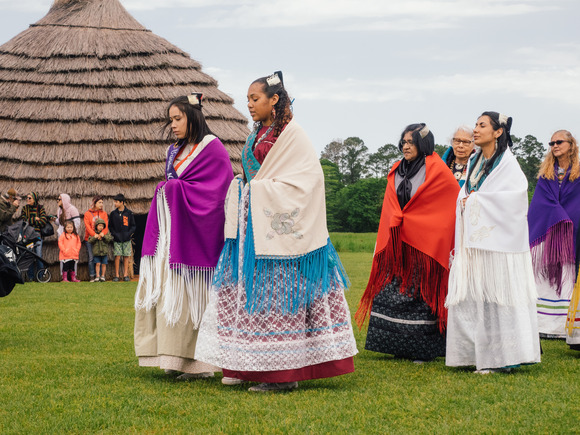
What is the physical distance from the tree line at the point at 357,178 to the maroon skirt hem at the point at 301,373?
3236 centimetres

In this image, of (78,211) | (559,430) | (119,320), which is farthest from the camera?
(78,211)

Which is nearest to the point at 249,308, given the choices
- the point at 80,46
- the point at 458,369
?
the point at 458,369

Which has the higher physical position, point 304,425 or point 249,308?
point 249,308

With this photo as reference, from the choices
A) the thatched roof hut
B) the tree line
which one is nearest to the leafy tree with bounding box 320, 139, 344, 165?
the tree line

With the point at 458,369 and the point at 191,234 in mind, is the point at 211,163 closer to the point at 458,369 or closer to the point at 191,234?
the point at 191,234

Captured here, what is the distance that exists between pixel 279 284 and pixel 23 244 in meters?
6.25

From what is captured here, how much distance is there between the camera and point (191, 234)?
260 inches

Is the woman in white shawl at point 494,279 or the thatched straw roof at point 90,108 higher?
the thatched straw roof at point 90,108

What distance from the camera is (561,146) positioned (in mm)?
9023

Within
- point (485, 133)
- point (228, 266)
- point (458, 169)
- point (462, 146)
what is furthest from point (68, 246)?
point (485, 133)

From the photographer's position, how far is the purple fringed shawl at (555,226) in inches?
355

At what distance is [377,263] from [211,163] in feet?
7.04

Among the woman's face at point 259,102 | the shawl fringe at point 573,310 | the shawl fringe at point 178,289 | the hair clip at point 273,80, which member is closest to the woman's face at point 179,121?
the woman's face at point 259,102

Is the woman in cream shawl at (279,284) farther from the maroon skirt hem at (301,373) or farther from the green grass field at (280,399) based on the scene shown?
the green grass field at (280,399)
